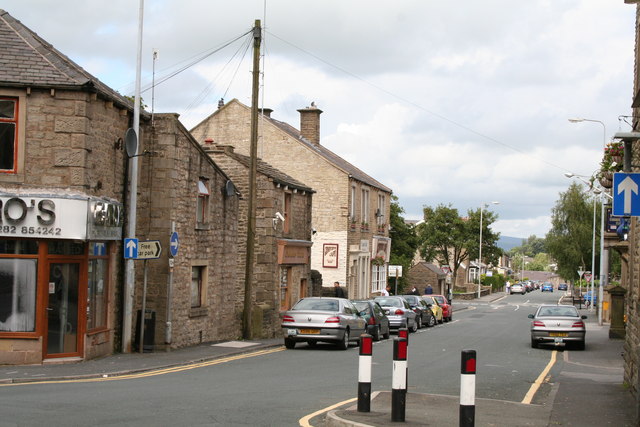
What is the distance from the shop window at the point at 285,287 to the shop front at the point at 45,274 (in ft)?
47.3

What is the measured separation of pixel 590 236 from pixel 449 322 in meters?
34.1

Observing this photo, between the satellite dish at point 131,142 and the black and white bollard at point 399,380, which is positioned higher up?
the satellite dish at point 131,142

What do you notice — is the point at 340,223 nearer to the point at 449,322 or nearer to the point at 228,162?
the point at 449,322

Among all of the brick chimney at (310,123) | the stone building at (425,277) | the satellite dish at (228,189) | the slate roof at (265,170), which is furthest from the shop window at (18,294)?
the stone building at (425,277)

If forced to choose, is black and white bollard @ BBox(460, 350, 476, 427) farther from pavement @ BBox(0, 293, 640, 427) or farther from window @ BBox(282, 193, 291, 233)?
window @ BBox(282, 193, 291, 233)

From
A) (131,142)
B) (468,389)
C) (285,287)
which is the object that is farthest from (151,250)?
(285,287)

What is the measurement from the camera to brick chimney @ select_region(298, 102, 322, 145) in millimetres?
49844

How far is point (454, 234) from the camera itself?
9194 cm

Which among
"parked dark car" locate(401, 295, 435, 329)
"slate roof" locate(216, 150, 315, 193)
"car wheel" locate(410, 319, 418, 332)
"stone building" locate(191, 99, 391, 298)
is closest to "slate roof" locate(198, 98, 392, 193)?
"stone building" locate(191, 99, 391, 298)

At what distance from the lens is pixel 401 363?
34.7 ft

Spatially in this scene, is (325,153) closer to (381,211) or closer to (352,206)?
(352,206)

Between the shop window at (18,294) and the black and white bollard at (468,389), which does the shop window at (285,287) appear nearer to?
the shop window at (18,294)

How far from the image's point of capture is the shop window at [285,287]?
32.8 meters

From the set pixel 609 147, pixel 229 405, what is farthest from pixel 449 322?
pixel 229 405
